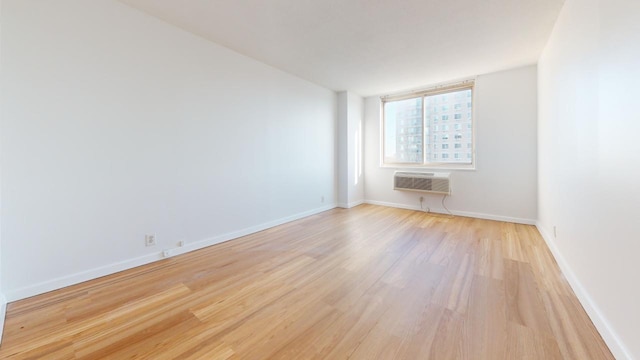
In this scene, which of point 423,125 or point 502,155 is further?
point 423,125

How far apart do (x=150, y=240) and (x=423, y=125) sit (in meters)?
5.01

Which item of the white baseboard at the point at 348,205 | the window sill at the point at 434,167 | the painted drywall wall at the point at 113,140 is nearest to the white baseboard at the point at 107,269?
the painted drywall wall at the point at 113,140

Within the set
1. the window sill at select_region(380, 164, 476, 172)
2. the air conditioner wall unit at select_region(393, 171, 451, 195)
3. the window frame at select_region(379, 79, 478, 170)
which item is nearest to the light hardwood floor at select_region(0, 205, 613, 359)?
the air conditioner wall unit at select_region(393, 171, 451, 195)

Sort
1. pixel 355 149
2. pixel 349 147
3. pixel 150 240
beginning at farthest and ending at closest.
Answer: pixel 355 149, pixel 349 147, pixel 150 240

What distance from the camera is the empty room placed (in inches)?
57.2

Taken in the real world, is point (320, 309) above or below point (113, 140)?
below

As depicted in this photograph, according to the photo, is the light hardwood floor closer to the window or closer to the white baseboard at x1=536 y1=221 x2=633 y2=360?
the white baseboard at x1=536 y1=221 x2=633 y2=360

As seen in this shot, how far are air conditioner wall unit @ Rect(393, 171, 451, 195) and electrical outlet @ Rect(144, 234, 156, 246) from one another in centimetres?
426

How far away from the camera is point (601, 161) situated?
155cm

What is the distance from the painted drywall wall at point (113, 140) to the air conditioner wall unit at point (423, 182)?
9.71 ft

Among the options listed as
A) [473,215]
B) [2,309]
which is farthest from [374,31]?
[2,309]

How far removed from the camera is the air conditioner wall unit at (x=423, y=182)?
181 inches

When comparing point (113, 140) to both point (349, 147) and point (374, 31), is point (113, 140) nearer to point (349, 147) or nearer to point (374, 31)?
point (374, 31)

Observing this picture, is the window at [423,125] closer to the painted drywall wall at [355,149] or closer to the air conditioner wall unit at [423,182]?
the air conditioner wall unit at [423,182]
